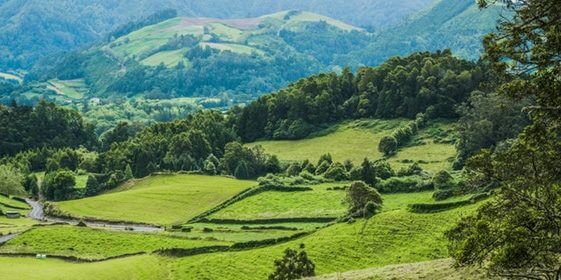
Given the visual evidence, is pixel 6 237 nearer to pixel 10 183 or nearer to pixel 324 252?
pixel 324 252

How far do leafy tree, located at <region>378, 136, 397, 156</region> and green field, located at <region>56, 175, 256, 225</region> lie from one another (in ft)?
106

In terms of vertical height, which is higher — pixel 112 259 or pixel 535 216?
pixel 535 216

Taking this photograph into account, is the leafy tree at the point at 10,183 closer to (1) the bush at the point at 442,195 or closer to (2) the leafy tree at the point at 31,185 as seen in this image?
(2) the leafy tree at the point at 31,185

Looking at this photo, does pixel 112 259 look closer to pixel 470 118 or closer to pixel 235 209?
pixel 235 209

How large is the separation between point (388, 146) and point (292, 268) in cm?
9690

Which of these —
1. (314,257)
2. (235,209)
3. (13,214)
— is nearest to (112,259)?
(314,257)

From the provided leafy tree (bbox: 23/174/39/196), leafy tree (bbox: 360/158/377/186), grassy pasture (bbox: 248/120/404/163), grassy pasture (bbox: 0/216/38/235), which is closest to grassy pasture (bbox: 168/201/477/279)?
grassy pasture (bbox: 0/216/38/235)

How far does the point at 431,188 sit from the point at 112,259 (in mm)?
53084

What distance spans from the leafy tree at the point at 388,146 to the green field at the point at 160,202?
32.3m

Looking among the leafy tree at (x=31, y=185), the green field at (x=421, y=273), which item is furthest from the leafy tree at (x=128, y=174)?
the green field at (x=421, y=273)

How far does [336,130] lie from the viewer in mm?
190875

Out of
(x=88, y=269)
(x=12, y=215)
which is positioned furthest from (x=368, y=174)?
(x=12, y=215)

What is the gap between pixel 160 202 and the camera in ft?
430

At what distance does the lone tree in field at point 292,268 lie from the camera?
63525 millimetres
